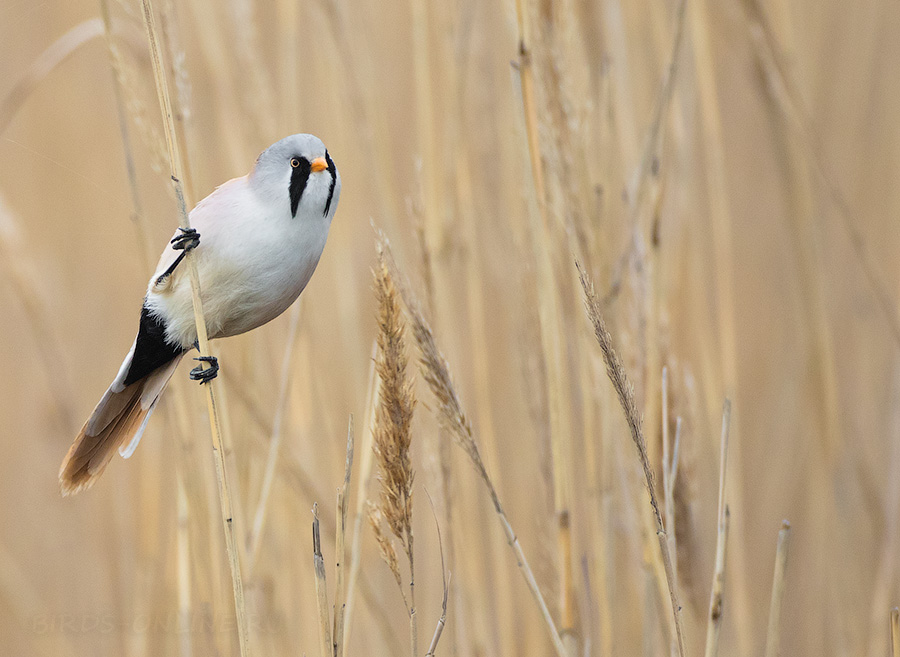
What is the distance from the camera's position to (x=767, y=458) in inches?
69.4

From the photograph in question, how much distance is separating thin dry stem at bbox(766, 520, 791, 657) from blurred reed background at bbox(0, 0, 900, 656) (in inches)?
2.6

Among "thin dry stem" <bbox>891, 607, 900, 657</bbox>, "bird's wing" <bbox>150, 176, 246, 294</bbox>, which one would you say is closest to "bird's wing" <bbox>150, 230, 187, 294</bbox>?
"bird's wing" <bbox>150, 176, 246, 294</bbox>

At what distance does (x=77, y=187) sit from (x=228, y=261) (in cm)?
140

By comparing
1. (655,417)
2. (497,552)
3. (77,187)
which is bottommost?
(497,552)

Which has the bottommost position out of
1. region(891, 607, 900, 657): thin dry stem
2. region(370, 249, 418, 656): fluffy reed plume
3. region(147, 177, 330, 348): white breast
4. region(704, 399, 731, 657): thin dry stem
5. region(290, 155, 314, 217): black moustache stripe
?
region(891, 607, 900, 657): thin dry stem

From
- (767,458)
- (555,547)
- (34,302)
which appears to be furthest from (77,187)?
(767,458)

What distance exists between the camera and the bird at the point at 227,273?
0.52 m

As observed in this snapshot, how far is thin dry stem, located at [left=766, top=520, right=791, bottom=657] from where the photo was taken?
768 millimetres

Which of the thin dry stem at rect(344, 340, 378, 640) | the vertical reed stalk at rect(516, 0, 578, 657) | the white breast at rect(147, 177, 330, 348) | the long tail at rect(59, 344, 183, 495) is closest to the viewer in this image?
the white breast at rect(147, 177, 330, 348)

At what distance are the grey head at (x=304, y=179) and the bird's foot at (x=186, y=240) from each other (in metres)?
0.06

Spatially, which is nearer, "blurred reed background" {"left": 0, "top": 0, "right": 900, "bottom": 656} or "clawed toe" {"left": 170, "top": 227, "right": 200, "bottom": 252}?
"clawed toe" {"left": 170, "top": 227, "right": 200, "bottom": 252}

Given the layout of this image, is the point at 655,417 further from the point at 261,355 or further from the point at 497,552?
the point at 261,355

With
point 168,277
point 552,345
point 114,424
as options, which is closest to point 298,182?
point 168,277

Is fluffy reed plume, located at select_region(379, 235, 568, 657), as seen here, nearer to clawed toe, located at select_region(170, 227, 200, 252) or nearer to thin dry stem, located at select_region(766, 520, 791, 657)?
clawed toe, located at select_region(170, 227, 200, 252)
